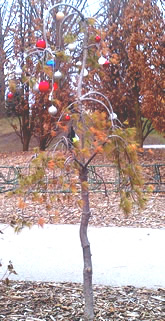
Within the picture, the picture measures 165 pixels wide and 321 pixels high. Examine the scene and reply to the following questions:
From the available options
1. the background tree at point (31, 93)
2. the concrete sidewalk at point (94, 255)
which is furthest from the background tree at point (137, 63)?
the concrete sidewalk at point (94, 255)

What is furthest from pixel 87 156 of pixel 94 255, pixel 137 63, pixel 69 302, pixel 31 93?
pixel 31 93

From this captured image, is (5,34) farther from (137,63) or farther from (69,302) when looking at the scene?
(69,302)

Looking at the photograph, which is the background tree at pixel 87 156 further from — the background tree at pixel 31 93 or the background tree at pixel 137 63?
the background tree at pixel 31 93

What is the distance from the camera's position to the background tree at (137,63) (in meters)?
9.05

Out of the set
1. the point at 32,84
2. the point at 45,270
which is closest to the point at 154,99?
the point at 45,270

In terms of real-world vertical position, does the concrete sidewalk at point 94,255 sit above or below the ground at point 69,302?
above

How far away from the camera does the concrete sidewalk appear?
12.7 ft

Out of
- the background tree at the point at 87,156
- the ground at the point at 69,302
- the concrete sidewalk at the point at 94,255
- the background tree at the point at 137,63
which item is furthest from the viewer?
the background tree at the point at 137,63

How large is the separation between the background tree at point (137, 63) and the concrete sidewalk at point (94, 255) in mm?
3705

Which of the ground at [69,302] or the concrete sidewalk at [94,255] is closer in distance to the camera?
the ground at [69,302]

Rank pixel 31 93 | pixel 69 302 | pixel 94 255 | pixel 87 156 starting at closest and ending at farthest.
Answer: pixel 87 156, pixel 69 302, pixel 94 255, pixel 31 93

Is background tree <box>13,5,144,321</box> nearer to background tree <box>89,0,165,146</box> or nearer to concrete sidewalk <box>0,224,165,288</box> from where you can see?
concrete sidewalk <box>0,224,165,288</box>

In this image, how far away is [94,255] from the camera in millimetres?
4539

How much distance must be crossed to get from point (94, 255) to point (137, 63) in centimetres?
629
